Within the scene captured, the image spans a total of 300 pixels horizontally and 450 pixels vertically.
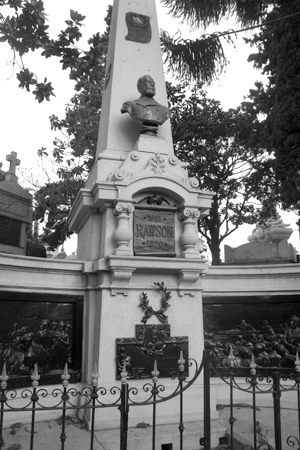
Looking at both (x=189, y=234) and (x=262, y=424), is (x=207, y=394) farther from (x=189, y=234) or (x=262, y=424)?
(x=189, y=234)

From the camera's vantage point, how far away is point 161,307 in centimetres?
567

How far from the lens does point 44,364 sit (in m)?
5.65

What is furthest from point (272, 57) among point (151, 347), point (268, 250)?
point (151, 347)

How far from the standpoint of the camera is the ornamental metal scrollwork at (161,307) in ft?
18.3

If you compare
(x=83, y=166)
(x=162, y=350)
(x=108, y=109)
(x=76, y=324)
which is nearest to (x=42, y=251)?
(x=76, y=324)

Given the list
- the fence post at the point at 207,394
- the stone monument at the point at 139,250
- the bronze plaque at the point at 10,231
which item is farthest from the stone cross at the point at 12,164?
the fence post at the point at 207,394

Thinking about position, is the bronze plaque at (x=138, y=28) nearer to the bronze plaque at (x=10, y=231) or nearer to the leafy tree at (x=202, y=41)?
the leafy tree at (x=202, y=41)

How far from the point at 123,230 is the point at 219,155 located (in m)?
11.8

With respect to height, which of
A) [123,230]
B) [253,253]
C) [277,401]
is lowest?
[277,401]

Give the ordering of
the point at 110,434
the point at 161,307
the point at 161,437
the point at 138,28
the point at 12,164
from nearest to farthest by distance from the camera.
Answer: the point at 161,437 → the point at 110,434 → the point at 161,307 → the point at 138,28 → the point at 12,164

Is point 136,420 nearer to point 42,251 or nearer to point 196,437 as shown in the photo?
point 196,437

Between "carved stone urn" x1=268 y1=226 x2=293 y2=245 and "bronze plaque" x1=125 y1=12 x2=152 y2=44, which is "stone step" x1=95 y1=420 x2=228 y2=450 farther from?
"carved stone urn" x1=268 y1=226 x2=293 y2=245

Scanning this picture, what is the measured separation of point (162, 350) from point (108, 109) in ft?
13.0

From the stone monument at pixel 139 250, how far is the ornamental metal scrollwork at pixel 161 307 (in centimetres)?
1
